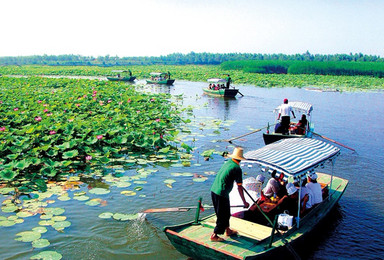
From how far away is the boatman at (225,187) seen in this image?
504 cm

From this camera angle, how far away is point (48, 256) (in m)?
5.34

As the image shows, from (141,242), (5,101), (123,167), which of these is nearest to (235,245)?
(141,242)

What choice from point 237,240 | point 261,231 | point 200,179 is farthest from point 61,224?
point 200,179

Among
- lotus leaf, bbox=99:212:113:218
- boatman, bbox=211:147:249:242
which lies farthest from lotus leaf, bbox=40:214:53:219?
boatman, bbox=211:147:249:242

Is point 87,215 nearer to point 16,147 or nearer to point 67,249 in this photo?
point 67,249

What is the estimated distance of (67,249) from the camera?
18.7ft

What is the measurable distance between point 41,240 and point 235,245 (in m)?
3.19

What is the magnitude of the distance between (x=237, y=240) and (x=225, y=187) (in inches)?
35.8

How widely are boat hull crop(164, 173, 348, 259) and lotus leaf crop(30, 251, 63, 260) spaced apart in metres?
1.74

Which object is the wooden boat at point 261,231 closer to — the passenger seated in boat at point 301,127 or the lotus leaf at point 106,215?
the lotus leaf at point 106,215

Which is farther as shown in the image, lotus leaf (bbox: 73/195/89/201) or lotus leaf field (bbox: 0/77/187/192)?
lotus leaf field (bbox: 0/77/187/192)

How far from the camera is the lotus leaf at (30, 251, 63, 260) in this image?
5324 millimetres

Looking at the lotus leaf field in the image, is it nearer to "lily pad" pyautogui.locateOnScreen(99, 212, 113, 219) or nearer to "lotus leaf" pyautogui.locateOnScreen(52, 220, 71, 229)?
"lotus leaf" pyautogui.locateOnScreen(52, 220, 71, 229)

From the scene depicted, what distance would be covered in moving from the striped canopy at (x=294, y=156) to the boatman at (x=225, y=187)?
0.79m
